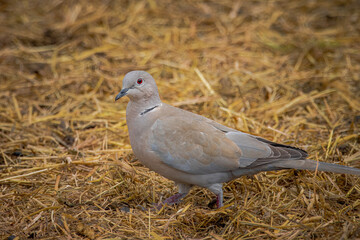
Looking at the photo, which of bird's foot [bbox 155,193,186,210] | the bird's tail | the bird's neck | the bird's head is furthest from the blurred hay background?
the bird's head

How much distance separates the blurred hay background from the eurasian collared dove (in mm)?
279

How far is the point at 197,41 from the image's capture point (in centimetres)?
705

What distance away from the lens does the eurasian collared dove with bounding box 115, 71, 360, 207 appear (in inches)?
140

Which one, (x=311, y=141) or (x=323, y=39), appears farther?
(x=323, y=39)

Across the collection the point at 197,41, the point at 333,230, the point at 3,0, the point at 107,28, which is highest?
the point at 3,0

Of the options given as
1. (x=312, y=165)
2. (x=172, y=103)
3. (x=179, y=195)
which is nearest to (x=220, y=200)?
(x=179, y=195)

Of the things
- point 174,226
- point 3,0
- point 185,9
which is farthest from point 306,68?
point 3,0

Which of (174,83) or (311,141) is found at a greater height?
(174,83)

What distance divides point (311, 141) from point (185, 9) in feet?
13.9

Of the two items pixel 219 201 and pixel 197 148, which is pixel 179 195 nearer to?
pixel 219 201

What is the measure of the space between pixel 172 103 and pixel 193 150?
6.29 ft

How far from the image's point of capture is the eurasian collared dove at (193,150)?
11.7ft

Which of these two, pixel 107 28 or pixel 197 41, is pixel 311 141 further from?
pixel 107 28

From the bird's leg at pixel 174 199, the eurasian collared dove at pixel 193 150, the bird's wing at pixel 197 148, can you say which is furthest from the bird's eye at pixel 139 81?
the bird's leg at pixel 174 199
